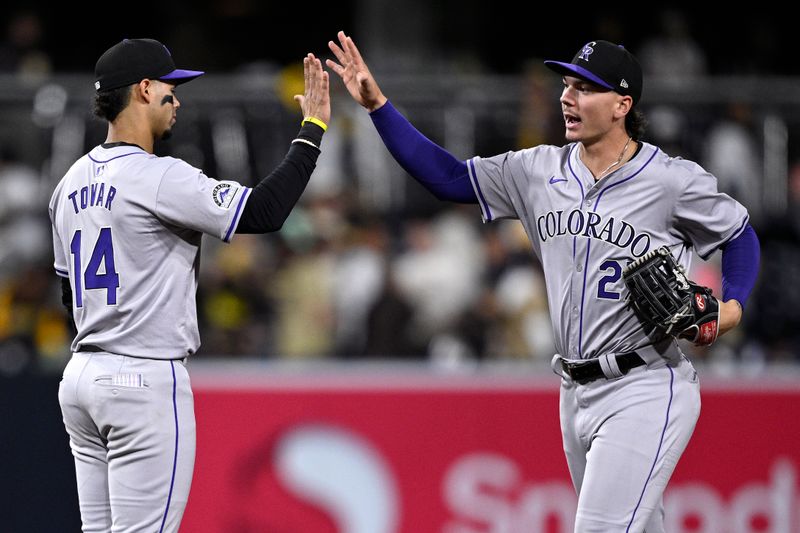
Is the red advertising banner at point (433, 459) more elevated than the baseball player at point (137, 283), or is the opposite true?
the baseball player at point (137, 283)

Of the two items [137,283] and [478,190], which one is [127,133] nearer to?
[137,283]

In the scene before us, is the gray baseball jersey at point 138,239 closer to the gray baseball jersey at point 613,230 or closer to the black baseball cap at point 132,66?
the black baseball cap at point 132,66

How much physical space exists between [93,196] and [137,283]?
321mm

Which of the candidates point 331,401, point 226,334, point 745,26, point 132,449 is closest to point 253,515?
point 331,401

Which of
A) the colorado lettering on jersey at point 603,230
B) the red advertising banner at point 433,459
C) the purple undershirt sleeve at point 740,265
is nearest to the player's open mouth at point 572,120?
the colorado lettering on jersey at point 603,230

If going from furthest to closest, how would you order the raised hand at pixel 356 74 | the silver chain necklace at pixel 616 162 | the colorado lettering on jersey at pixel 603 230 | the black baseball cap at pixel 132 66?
the raised hand at pixel 356 74 < the silver chain necklace at pixel 616 162 < the colorado lettering on jersey at pixel 603 230 < the black baseball cap at pixel 132 66

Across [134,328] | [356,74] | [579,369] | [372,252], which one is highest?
[356,74]

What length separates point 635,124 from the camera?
14.2 ft

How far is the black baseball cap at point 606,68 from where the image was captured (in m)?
4.14

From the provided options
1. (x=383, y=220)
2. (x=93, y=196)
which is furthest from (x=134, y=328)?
(x=383, y=220)

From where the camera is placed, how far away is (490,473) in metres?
5.98

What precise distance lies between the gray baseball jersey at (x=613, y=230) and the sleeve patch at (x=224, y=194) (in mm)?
1135

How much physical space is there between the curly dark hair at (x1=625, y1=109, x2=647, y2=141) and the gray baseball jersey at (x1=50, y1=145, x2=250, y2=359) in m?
1.42

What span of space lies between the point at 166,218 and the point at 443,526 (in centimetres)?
279
